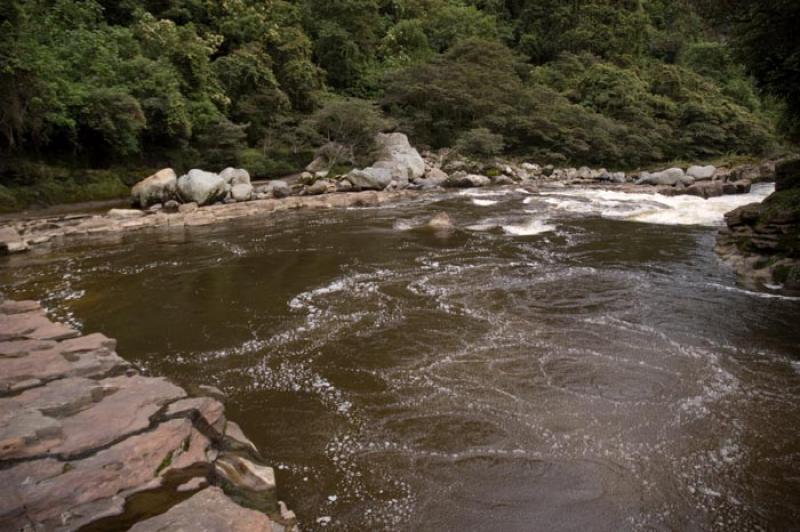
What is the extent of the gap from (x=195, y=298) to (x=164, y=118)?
53.5ft

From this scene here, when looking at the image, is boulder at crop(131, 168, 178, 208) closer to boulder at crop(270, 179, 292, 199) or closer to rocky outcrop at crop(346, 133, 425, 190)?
boulder at crop(270, 179, 292, 199)

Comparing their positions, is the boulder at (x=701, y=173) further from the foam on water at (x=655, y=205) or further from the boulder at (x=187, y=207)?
the boulder at (x=187, y=207)

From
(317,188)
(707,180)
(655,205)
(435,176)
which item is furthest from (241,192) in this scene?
(707,180)

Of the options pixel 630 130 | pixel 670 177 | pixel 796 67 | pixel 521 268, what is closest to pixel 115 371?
pixel 521 268

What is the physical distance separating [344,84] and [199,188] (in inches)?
773

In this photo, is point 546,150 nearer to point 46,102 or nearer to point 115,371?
point 46,102

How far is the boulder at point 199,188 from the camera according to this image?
17.3m

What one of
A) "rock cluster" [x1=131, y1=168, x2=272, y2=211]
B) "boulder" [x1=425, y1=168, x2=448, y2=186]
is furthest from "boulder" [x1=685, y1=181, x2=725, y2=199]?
"rock cluster" [x1=131, y1=168, x2=272, y2=211]

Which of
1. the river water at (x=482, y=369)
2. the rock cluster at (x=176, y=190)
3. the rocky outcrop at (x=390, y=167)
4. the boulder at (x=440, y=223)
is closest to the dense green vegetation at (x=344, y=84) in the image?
the rocky outcrop at (x=390, y=167)

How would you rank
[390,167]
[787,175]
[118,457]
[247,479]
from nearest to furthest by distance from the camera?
1. [118,457]
2. [247,479]
3. [787,175]
4. [390,167]

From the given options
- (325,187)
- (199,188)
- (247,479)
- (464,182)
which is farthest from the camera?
(464,182)

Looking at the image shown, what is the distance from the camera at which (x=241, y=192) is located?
724 inches

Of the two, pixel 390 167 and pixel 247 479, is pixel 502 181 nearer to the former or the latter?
pixel 390 167

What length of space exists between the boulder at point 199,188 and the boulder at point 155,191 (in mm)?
312
